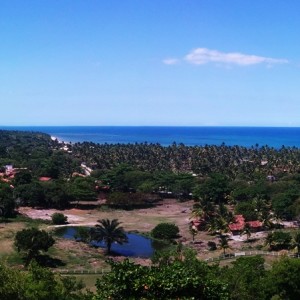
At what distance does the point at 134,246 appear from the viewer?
78.1 meters

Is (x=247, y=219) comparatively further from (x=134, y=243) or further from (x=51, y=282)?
(x=51, y=282)

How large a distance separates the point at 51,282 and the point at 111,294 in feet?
28.7

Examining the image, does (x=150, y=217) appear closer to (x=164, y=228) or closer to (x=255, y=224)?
(x=164, y=228)

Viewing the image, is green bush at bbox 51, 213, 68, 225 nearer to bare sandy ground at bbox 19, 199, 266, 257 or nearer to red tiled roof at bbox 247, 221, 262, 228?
bare sandy ground at bbox 19, 199, 266, 257

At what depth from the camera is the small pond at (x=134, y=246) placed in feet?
241

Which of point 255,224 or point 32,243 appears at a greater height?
point 32,243

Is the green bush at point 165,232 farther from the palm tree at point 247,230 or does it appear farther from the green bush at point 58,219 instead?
the green bush at point 58,219

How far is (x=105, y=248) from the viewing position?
2938 inches

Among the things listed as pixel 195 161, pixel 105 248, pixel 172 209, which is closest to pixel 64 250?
pixel 105 248

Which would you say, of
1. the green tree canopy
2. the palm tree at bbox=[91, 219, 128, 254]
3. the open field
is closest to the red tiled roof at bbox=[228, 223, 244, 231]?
the open field

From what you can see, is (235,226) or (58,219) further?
(58,219)

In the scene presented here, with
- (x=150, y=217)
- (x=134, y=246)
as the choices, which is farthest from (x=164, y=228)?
(x=150, y=217)

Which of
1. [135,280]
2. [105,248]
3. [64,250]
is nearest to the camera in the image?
[135,280]

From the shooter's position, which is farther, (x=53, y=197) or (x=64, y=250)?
(x=53, y=197)
